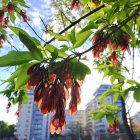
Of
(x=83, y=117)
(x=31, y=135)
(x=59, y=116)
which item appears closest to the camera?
(x=59, y=116)

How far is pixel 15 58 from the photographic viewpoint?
103cm

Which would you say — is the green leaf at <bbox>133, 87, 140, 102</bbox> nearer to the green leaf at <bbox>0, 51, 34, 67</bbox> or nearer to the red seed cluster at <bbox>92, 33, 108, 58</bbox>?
the red seed cluster at <bbox>92, 33, 108, 58</bbox>

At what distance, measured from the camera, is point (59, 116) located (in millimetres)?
984

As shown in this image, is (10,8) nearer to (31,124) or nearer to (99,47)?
(99,47)

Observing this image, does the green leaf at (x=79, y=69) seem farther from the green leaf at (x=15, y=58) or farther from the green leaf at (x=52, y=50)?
the green leaf at (x=15, y=58)

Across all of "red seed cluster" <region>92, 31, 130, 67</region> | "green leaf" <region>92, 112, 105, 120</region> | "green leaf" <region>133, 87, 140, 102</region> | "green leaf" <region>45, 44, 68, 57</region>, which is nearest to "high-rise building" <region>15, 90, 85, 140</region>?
"green leaf" <region>92, 112, 105, 120</region>

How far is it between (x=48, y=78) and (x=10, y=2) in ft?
Result: 7.54

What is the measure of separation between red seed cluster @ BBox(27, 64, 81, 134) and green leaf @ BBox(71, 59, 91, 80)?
3cm

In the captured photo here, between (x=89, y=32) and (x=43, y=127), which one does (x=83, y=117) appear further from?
(x=89, y=32)

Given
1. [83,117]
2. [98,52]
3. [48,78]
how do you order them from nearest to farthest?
[48,78] < [98,52] < [83,117]

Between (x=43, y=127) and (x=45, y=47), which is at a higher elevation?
(x=43, y=127)

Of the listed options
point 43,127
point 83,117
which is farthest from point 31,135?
point 83,117

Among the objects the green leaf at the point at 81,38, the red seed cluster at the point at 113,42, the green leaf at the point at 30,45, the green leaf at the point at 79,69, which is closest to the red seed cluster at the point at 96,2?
the red seed cluster at the point at 113,42

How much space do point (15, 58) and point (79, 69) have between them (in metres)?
0.34
